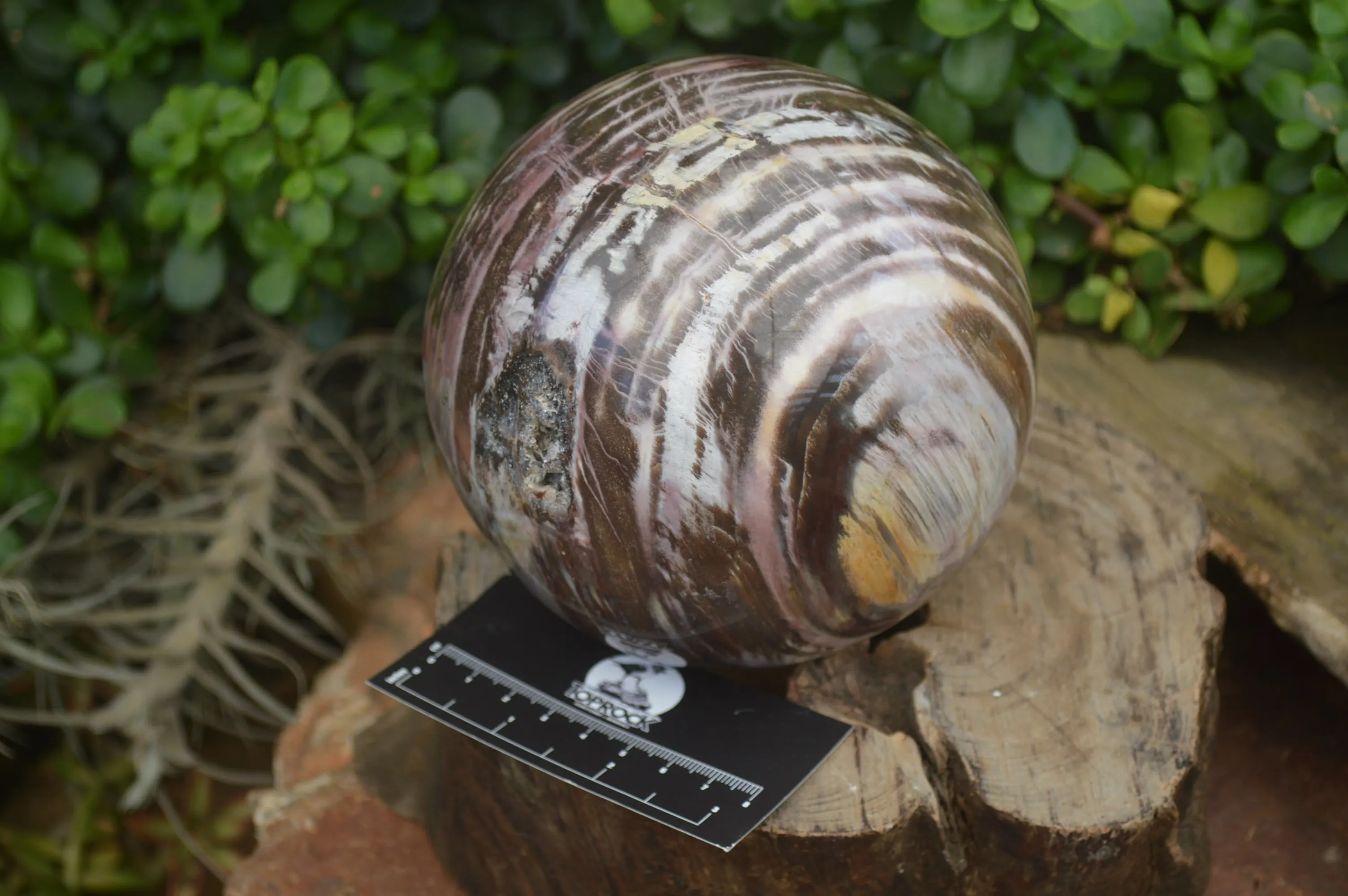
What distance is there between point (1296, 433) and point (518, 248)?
1.35 m

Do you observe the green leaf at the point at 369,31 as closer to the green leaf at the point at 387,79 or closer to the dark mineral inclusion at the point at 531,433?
the green leaf at the point at 387,79

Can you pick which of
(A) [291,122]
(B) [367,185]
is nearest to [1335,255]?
(B) [367,185]

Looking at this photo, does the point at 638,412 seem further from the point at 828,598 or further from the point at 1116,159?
the point at 1116,159

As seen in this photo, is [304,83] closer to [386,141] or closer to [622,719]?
[386,141]

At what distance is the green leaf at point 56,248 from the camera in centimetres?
→ 202

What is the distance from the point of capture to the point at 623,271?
1.26 metres

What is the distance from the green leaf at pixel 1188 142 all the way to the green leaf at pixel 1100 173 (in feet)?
0.26

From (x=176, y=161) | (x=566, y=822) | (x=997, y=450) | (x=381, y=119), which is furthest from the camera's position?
(x=381, y=119)

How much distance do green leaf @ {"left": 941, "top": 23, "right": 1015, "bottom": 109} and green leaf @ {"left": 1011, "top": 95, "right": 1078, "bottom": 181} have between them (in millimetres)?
157

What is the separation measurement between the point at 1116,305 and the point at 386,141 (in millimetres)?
1233

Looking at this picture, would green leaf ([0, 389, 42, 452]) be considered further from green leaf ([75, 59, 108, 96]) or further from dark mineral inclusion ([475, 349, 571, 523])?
dark mineral inclusion ([475, 349, 571, 523])

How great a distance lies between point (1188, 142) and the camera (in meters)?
1.94

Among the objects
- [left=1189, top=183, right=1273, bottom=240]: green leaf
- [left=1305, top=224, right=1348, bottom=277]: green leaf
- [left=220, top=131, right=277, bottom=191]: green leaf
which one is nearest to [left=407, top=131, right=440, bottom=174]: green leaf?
[left=220, top=131, right=277, bottom=191]: green leaf

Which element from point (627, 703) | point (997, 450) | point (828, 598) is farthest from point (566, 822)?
point (997, 450)
